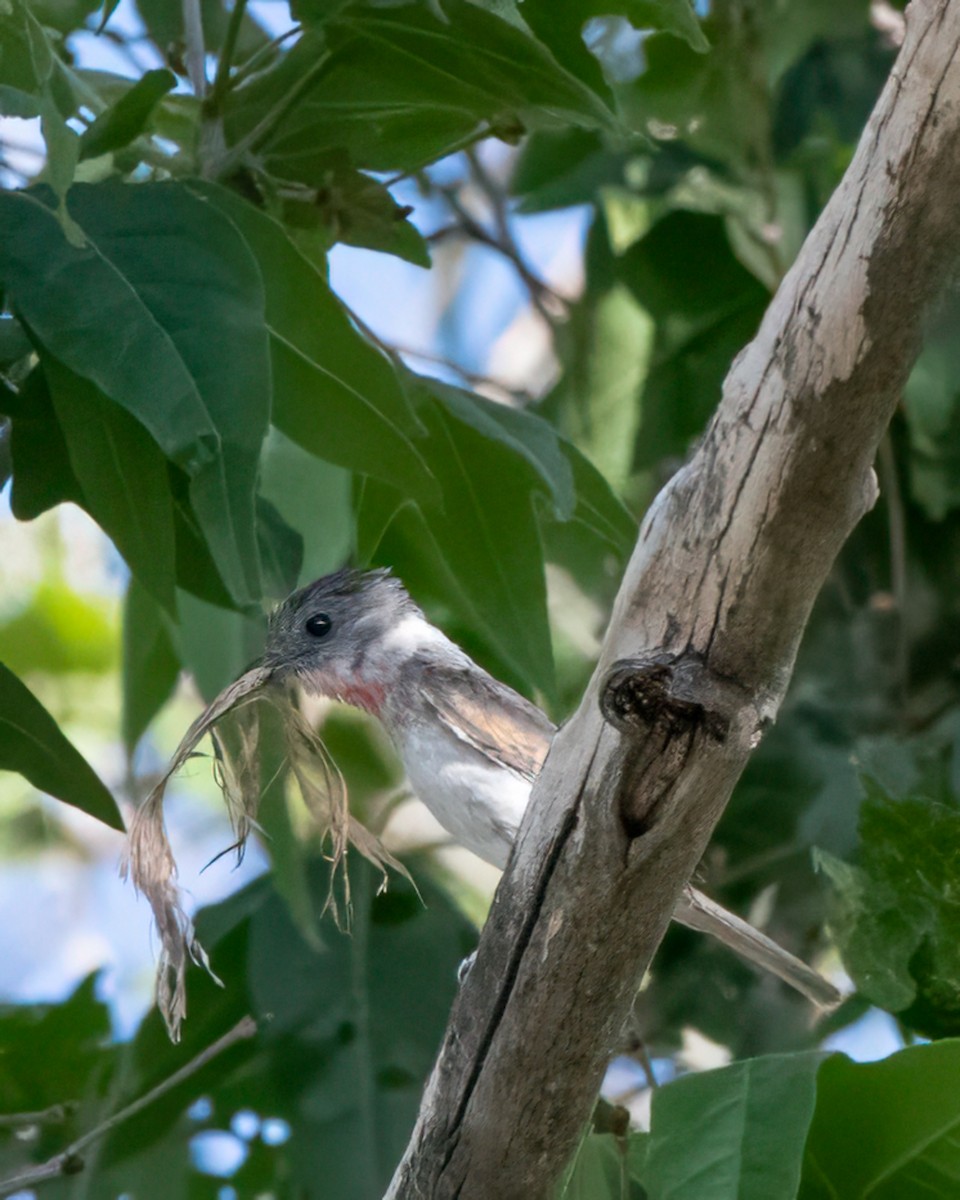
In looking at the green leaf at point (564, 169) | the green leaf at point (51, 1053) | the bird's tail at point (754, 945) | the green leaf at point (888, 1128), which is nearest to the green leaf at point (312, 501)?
the bird's tail at point (754, 945)

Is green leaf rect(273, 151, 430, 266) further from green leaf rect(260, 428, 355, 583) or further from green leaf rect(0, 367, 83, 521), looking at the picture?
green leaf rect(0, 367, 83, 521)

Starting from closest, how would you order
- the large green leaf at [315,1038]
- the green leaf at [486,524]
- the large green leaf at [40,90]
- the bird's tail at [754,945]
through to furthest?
the large green leaf at [40,90], the green leaf at [486,524], the bird's tail at [754,945], the large green leaf at [315,1038]

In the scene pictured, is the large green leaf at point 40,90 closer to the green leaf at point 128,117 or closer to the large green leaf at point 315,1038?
the green leaf at point 128,117

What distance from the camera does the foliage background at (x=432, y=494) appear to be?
1513 millimetres

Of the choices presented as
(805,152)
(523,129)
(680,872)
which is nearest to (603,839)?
→ (680,872)

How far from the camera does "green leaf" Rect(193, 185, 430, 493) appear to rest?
1.59 m

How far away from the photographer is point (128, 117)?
60.0 inches

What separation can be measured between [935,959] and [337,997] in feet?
3.27

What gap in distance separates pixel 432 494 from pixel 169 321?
1.06 feet

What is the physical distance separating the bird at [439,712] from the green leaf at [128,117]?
2.02 ft

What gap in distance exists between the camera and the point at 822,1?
3027mm

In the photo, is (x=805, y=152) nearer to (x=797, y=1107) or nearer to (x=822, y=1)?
(x=822, y=1)

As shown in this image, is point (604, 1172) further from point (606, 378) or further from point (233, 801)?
point (606, 378)

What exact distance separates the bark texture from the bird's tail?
2.23ft
